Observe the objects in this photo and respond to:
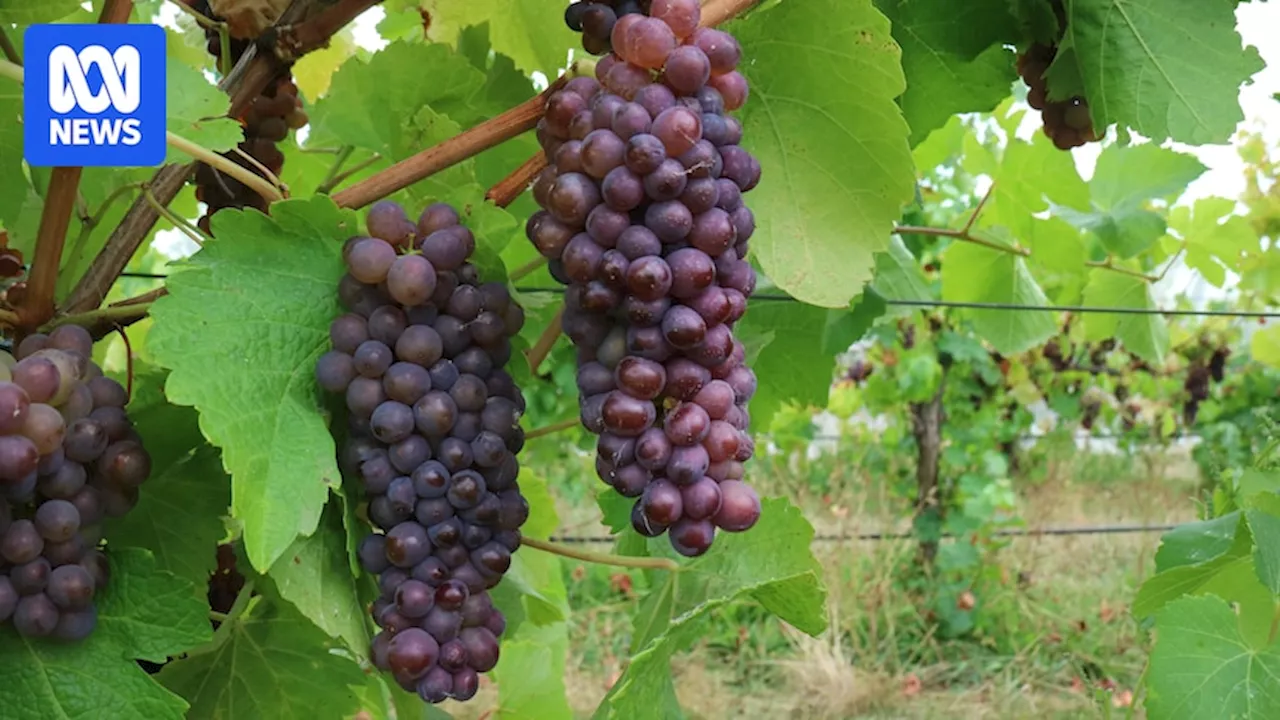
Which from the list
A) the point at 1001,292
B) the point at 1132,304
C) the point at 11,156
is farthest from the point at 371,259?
the point at 1132,304

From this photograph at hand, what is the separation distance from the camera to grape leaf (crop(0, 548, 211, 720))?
60 centimetres

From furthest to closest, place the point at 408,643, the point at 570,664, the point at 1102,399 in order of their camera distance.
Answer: the point at 1102,399
the point at 570,664
the point at 408,643

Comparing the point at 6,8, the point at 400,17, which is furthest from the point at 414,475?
the point at 400,17

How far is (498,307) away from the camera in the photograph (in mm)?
605

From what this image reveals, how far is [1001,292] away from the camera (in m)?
1.54

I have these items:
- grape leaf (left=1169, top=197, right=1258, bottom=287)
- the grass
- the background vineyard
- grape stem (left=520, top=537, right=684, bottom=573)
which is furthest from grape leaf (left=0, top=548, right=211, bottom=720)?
the grass

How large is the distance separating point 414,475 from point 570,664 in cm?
318

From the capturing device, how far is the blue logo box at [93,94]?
1.98 feet

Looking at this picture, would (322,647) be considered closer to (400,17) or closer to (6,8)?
(6,8)

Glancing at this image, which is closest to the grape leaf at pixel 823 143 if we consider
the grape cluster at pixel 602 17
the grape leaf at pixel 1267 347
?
the grape cluster at pixel 602 17

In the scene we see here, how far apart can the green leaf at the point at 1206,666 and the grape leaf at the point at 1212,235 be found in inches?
40.2

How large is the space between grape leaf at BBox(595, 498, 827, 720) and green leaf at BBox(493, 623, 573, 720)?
434 mm

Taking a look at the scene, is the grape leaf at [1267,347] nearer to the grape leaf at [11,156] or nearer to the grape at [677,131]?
the grape at [677,131]

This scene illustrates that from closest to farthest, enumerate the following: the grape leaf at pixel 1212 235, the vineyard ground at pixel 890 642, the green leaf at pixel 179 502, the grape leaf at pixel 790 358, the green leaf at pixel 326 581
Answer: the green leaf at pixel 326 581, the green leaf at pixel 179 502, the grape leaf at pixel 790 358, the grape leaf at pixel 1212 235, the vineyard ground at pixel 890 642
